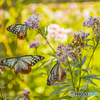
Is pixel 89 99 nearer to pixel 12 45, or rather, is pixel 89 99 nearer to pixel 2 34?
pixel 2 34

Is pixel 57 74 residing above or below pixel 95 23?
below

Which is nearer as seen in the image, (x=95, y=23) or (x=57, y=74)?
(x=57, y=74)

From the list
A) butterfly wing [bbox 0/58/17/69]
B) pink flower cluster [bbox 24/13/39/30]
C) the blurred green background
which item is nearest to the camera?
pink flower cluster [bbox 24/13/39/30]

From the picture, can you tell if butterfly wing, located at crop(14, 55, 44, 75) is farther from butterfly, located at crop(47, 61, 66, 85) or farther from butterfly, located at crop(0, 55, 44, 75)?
butterfly, located at crop(47, 61, 66, 85)

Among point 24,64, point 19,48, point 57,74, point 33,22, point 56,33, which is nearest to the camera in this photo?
point 57,74

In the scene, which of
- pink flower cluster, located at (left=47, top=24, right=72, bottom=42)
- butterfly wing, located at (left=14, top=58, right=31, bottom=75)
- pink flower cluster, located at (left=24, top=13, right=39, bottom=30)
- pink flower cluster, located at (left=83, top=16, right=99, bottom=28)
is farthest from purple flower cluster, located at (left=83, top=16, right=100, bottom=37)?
pink flower cluster, located at (left=47, top=24, right=72, bottom=42)

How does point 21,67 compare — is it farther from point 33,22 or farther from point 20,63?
point 33,22

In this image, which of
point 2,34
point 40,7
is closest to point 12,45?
point 2,34

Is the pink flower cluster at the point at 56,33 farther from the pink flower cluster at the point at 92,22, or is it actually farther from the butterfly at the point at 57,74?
the butterfly at the point at 57,74

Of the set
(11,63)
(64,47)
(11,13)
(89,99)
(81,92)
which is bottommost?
(89,99)

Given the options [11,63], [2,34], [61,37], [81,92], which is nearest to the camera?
[81,92]

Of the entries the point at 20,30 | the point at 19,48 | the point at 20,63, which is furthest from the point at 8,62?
the point at 19,48
